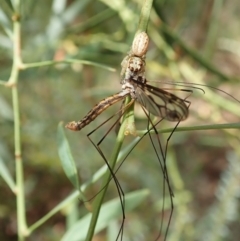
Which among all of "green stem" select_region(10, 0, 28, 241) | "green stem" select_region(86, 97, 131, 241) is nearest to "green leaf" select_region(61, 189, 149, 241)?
"green stem" select_region(10, 0, 28, 241)

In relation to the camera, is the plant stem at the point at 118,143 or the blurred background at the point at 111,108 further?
the blurred background at the point at 111,108

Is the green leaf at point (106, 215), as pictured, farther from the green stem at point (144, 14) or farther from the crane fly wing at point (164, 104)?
the green stem at point (144, 14)

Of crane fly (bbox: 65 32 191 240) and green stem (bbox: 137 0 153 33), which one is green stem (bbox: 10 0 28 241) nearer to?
crane fly (bbox: 65 32 191 240)

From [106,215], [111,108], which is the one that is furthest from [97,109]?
[111,108]

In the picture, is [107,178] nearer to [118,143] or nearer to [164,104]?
[118,143]

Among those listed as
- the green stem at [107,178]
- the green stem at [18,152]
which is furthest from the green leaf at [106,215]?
the green stem at [107,178]

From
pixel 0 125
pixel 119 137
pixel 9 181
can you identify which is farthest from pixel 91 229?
pixel 0 125
